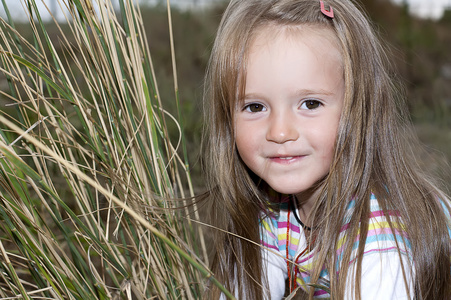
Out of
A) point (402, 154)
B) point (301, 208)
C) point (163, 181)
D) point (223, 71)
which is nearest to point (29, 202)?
point (163, 181)

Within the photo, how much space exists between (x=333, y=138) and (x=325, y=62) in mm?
136

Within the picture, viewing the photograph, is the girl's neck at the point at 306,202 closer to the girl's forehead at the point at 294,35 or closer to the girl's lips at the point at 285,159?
the girl's lips at the point at 285,159

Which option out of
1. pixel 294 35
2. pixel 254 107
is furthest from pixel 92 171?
pixel 294 35

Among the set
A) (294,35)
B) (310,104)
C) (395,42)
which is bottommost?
(310,104)

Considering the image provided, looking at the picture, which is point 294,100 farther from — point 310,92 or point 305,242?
A: point 305,242

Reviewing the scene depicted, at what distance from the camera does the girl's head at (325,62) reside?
89cm

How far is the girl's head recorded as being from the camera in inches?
35.2

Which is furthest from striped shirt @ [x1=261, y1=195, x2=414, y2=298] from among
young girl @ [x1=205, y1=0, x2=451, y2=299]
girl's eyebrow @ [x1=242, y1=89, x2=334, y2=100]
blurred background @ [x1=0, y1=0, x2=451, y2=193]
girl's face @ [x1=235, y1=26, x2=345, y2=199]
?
blurred background @ [x1=0, y1=0, x2=451, y2=193]

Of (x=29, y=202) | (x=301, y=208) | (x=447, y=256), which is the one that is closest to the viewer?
(x=29, y=202)

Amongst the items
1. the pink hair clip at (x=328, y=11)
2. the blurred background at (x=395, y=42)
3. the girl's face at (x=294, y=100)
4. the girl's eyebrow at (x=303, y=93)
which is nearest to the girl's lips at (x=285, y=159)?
the girl's face at (x=294, y=100)

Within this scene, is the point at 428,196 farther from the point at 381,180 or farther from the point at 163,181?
the point at 163,181

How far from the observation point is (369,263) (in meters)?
0.89

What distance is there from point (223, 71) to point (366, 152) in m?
0.31

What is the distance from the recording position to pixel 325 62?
Result: 88cm
